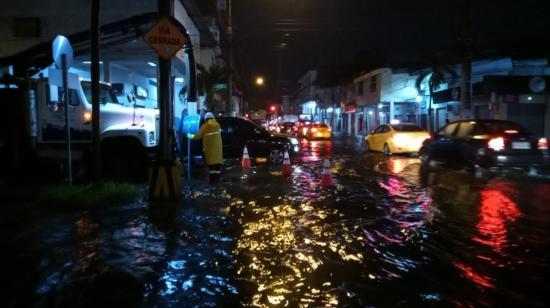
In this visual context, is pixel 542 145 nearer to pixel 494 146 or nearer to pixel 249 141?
pixel 494 146

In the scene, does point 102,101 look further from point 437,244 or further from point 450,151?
point 450,151

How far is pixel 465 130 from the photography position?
14727mm

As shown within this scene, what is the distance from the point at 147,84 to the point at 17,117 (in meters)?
18.0

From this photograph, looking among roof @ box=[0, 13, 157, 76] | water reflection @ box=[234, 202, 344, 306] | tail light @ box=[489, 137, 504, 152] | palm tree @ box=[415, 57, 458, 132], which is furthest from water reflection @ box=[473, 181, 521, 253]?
palm tree @ box=[415, 57, 458, 132]

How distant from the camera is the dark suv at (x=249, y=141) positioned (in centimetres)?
1739

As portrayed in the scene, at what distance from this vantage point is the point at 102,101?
12.3 metres

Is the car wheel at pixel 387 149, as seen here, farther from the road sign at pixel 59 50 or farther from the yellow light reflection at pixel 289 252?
the road sign at pixel 59 50

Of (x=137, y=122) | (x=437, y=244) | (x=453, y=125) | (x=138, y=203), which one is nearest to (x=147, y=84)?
(x=137, y=122)

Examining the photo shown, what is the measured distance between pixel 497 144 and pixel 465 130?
130cm

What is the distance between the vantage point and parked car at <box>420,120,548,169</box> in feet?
44.0

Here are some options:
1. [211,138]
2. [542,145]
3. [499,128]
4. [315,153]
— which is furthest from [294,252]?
[315,153]

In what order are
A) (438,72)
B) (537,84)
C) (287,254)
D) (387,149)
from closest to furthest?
(287,254) → (387,149) → (537,84) → (438,72)

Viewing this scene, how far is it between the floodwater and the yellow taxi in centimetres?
1016

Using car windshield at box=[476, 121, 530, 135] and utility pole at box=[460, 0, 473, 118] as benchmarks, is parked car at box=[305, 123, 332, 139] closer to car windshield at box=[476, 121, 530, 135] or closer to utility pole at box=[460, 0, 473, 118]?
utility pole at box=[460, 0, 473, 118]
